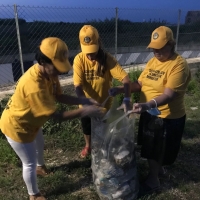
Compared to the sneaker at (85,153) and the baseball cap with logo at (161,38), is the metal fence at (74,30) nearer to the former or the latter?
the sneaker at (85,153)

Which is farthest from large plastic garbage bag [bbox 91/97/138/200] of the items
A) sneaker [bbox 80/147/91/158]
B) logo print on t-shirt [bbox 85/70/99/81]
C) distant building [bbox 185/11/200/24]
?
distant building [bbox 185/11/200/24]

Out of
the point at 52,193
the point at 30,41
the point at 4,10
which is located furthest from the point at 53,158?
the point at 30,41

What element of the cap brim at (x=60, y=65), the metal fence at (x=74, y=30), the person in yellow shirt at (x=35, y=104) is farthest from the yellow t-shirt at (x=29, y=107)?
the metal fence at (x=74, y=30)

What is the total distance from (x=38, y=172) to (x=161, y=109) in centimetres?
144

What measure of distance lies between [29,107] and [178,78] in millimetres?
1152

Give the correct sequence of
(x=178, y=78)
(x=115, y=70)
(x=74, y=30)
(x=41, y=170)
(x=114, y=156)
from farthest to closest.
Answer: (x=74, y=30) < (x=41, y=170) < (x=115, y=70) < (x=114, y=156) < (x=178, y=78)

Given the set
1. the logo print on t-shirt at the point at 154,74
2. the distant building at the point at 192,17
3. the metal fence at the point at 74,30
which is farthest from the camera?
the distant building at the point at 192,17

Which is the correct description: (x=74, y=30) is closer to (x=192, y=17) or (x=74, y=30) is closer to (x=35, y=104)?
(x=192, y=17)

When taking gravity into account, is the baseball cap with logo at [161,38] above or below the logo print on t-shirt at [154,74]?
above

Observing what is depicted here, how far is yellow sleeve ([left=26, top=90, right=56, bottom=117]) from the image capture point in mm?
1952

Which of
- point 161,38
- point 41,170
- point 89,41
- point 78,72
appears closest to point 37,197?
point 41,170

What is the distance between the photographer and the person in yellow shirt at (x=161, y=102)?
2.16m

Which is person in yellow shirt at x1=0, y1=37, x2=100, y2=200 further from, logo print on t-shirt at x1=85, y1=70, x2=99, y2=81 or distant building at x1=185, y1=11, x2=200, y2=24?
distant building at x1=185, y1=11, x2=200, y2=24

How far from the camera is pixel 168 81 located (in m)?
2.17
